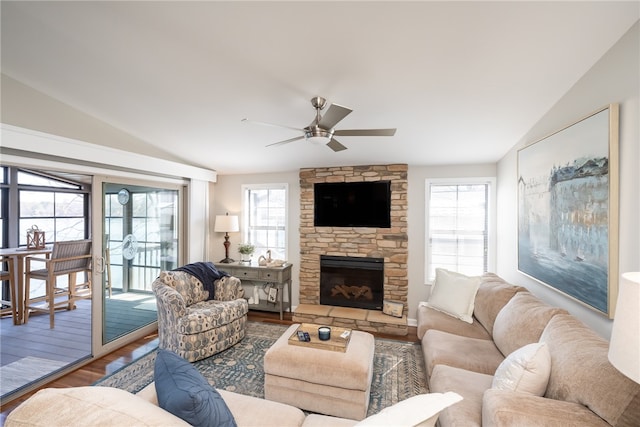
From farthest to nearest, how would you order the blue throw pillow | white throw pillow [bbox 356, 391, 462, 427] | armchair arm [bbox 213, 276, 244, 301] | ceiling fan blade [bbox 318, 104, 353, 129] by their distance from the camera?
armchair arm [bbox 213, 276, 244, 301], ceiling fan blade [bbox 318, 104, 353, 129], the blue throw pillow, white throw pillow [bbox 356, 391, 462, 427]

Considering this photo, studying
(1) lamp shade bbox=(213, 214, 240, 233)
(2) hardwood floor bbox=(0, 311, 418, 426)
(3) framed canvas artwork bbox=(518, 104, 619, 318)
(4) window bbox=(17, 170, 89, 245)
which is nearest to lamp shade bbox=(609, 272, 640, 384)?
(3) framed canvas artwork bbox=(518, 104, 619, 318)

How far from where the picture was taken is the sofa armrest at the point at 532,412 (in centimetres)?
119

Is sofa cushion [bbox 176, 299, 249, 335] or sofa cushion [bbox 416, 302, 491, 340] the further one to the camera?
sofa cushion [bbox 176, 299, 249, 335]

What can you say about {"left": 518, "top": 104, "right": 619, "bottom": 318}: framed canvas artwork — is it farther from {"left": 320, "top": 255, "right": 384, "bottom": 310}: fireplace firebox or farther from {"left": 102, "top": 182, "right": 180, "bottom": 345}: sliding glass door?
{"left": 102, "top": 182, "right": 180, "bottom": 345}: sliding glass door

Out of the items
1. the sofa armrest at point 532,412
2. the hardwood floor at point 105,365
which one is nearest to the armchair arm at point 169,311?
the hardwood floor at point 105,365

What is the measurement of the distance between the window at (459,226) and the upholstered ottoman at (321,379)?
224 centimetres

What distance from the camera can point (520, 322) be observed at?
212cm

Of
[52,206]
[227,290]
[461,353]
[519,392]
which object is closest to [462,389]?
[519,392]

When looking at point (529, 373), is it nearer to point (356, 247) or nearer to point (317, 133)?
point (317, 133)

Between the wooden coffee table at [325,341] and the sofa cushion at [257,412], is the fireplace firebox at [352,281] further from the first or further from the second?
the sofa cushion at [257,412]

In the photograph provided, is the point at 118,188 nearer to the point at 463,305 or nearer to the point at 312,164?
the point at 312,164

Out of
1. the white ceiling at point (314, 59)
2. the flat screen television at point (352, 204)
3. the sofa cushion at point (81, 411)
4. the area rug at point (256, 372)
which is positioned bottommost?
the area rug at point (256, 372)

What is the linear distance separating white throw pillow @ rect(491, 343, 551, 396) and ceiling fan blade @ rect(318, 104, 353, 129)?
1733 millimetres

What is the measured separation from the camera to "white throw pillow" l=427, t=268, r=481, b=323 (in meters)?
3.06
